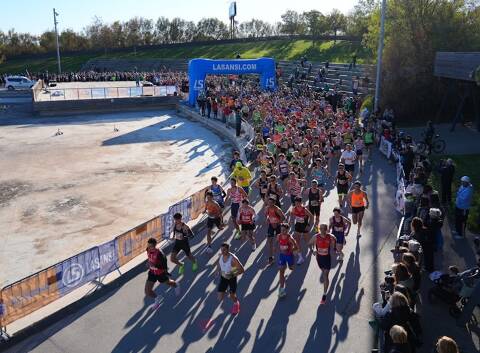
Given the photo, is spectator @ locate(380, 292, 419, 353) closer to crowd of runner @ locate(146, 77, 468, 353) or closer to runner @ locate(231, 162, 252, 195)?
crowd of runner @ locate(146, 77, 468, 353)

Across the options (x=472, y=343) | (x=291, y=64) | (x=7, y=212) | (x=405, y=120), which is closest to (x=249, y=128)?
(x=405, y=120)

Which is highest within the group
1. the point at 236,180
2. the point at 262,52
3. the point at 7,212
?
the point at 262,52

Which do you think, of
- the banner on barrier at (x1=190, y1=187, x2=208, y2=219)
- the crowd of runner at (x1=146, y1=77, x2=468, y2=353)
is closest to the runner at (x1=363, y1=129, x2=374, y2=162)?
the crowd of runner at (x1=146, y1=77, x2=468, y2=353)

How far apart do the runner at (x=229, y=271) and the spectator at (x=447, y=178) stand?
790 cm

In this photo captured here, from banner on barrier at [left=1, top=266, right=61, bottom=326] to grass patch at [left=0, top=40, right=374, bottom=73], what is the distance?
52698 millimetres

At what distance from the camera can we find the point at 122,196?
16656mm

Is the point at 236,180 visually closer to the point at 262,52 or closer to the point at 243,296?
the point at 243,296

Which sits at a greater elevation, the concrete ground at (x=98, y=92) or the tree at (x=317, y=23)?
the tree at (x=317, y=23)

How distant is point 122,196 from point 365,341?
36.8ft

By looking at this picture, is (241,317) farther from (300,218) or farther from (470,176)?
(470,176)

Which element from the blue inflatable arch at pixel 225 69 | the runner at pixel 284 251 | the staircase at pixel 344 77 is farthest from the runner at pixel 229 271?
the blue inflatable arch at pixel 225 69

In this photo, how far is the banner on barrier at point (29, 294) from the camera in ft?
26.1

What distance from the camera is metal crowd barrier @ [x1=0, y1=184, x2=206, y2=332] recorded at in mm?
8078

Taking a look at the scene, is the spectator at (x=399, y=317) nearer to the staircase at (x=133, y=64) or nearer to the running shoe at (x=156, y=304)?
the running shoe at (x=156, y=304)
